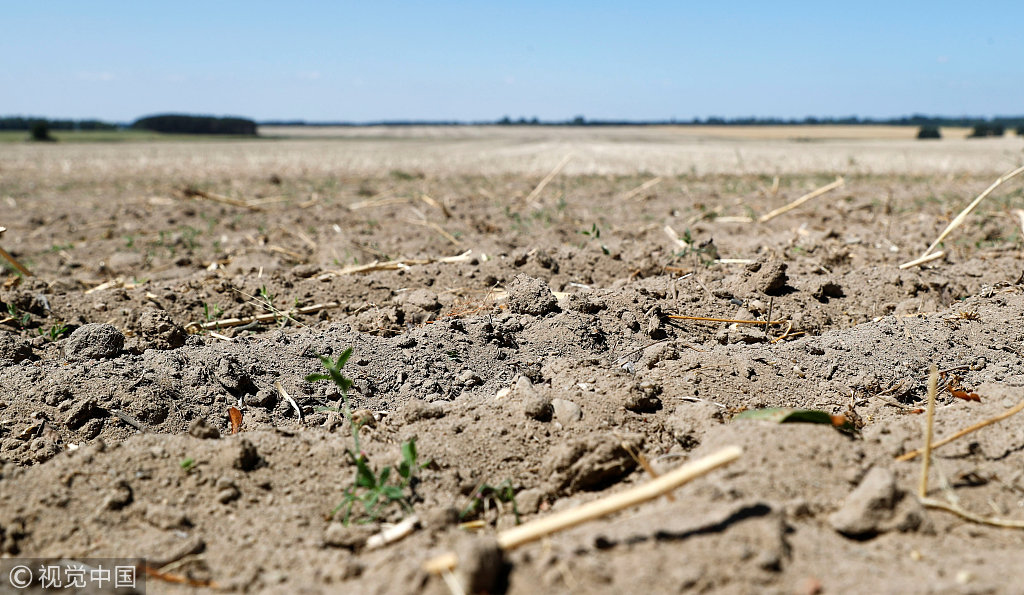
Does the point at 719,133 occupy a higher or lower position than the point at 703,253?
higher

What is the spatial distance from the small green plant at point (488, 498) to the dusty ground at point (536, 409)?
15 millimetres

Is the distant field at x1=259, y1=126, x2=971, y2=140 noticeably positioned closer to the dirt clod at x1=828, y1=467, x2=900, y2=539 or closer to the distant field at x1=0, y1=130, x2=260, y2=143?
the distant field at x1=0, y1=130, x2=260, y2=143

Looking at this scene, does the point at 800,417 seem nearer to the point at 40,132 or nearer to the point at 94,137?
the point at 40,132

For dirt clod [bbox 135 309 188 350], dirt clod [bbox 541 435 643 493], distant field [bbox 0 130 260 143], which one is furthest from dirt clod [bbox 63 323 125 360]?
distant field [bbox 0 130 260 143]

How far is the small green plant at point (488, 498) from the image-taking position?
2387mm

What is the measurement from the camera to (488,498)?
246 cm

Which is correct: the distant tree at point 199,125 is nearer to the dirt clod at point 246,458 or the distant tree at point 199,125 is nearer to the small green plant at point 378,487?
the dirt clod at point 246,458

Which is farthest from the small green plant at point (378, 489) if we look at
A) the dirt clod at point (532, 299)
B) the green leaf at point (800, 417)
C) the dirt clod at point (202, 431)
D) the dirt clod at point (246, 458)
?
the dirt clod at point (532, 299)

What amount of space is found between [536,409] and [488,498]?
482mm

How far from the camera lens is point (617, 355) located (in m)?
3.54

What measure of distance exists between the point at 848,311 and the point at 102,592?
13.6 ft

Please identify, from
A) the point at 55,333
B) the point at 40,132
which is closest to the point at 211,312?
the point at 55,333

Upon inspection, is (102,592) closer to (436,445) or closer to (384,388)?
(436,445)

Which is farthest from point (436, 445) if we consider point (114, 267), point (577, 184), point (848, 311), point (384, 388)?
point (577, 184)
